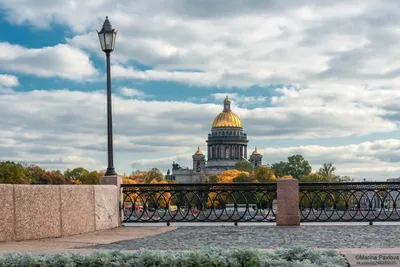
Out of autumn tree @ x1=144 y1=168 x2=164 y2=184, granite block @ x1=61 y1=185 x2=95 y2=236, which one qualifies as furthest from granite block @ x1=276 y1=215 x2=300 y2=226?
autumn tree @ x1=144 y1=168 x2=164 y2=184

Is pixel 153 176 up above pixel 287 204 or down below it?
above

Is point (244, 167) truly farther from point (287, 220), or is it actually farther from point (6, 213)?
point (6, 213)

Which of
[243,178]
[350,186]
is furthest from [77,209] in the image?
[243,178]

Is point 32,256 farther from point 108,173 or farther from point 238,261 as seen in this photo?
point 108,173

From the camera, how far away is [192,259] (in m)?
8.38

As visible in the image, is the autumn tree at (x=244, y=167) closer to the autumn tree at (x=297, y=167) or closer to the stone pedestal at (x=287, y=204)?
the autumn tree at (x=297, y=167)

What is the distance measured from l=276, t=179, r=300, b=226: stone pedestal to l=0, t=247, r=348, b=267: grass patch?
34.3ft

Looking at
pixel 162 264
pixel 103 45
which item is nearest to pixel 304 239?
pixel 162 264

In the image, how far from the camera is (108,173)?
20.1 meters

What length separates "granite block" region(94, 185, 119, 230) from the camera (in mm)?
17641

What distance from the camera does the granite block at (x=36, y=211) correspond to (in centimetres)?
1385

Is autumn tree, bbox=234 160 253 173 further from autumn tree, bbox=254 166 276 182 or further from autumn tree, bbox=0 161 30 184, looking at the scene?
autumn tree, bbox=0 161 30 184

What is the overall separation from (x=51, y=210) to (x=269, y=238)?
462 centimetres

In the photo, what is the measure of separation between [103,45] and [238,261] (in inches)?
511
